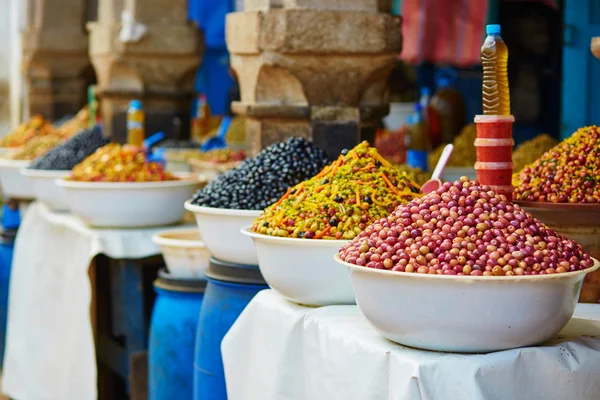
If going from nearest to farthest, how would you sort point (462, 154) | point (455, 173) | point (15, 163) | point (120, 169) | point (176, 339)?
point (176, 339) → point (120, 169) → point (455, 173) → point (462, 154) → point (15, 163)

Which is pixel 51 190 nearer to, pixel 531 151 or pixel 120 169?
pixel 120 169

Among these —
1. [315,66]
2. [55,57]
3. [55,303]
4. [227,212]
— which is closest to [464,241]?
[227,212]

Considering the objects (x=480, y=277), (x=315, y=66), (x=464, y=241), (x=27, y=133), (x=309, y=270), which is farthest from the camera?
(x=27, y=133)

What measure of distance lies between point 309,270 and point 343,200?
215 millimetres

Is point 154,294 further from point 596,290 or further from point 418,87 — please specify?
point 418,87

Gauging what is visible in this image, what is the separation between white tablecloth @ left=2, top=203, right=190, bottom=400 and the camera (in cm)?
390

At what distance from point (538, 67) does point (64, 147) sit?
4.82m

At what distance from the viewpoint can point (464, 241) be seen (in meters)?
1.93

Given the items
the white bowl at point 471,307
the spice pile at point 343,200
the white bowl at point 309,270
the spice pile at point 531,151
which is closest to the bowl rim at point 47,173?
the spice pile at point 531,151

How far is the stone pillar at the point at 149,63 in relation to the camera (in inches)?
217

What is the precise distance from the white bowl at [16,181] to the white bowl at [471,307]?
393cm

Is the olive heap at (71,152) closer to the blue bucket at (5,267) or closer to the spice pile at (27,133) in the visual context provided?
the blue bucket at (5,267)

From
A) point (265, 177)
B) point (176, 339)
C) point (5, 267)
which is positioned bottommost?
point (5, 267)

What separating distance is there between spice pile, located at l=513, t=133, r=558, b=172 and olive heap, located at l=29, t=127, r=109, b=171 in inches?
81.1
